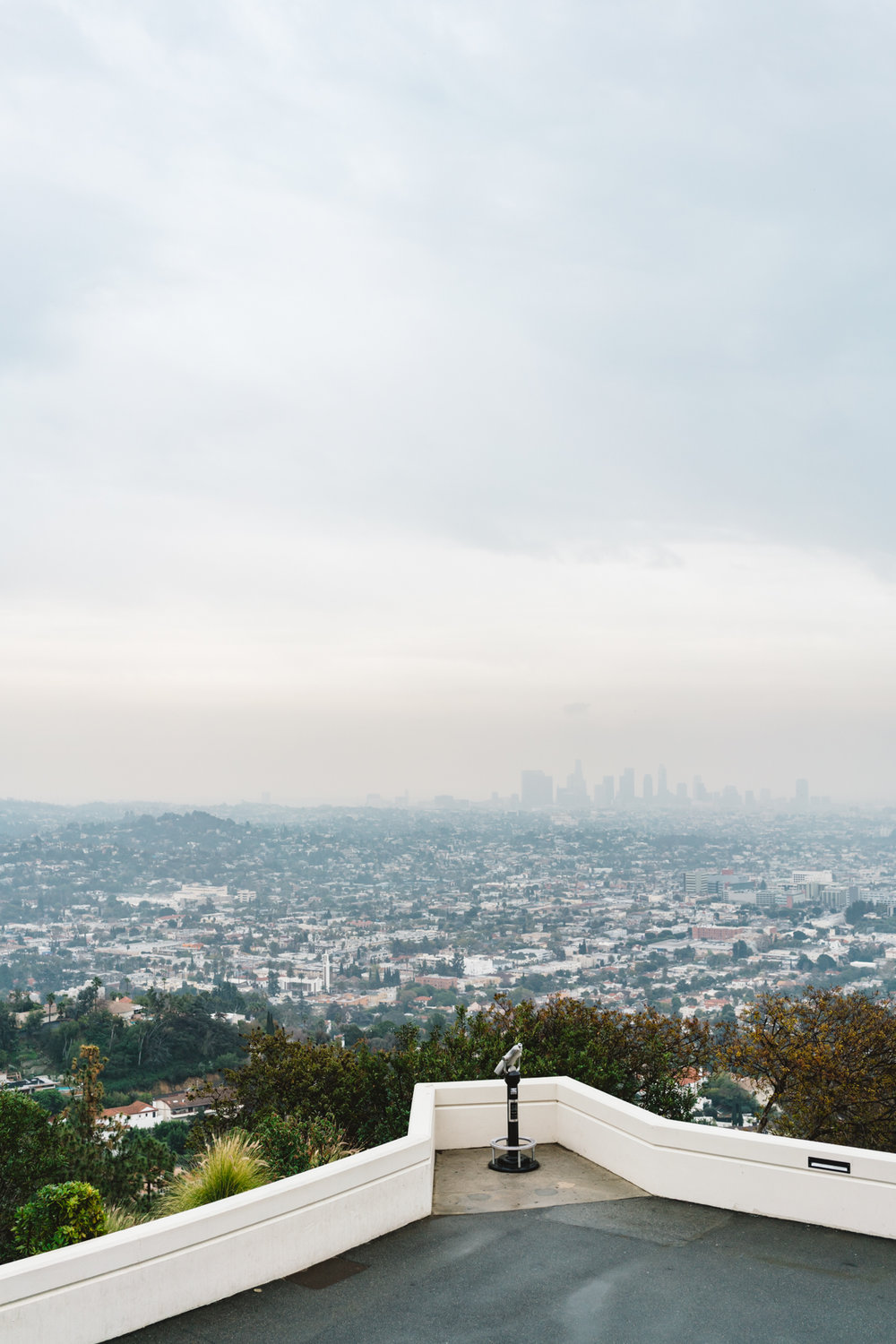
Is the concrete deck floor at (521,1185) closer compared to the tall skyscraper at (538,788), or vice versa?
the concrete deck floor at (521,1185)

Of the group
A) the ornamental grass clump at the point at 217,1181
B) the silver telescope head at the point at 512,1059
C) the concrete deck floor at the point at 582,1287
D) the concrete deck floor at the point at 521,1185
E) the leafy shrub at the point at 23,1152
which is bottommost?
the leafy shrub at the point at 23,1152

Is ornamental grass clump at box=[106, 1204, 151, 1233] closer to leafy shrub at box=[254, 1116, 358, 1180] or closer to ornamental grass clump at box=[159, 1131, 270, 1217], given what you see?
ornamental grass clump at box=[159, 1131, 270, 1217]

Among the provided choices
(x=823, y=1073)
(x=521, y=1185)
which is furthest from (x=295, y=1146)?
(x=823, y=1073)

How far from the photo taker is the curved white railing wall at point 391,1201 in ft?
14.0

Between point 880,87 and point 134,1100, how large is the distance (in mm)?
39340

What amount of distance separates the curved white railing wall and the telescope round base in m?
0.29

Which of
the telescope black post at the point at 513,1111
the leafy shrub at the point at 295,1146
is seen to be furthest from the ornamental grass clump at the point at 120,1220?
the telescope black post at the point at 513,1111

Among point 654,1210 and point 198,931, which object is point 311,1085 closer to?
point 654,1210

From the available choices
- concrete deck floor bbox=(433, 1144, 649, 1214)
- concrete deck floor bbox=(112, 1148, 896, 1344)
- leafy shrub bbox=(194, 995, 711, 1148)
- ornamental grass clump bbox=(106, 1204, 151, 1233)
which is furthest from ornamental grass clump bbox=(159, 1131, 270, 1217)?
leafy shrub bbox=(194, 995, 711, 1148)

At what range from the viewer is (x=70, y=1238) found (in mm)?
4855

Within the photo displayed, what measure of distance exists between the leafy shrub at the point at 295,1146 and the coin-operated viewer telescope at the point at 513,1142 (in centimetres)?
120

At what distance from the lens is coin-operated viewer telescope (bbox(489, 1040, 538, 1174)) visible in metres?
6.69

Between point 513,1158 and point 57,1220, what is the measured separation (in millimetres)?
3282

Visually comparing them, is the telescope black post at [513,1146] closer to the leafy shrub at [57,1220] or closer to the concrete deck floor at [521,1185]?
the concrete deck floor at [521,1185]
